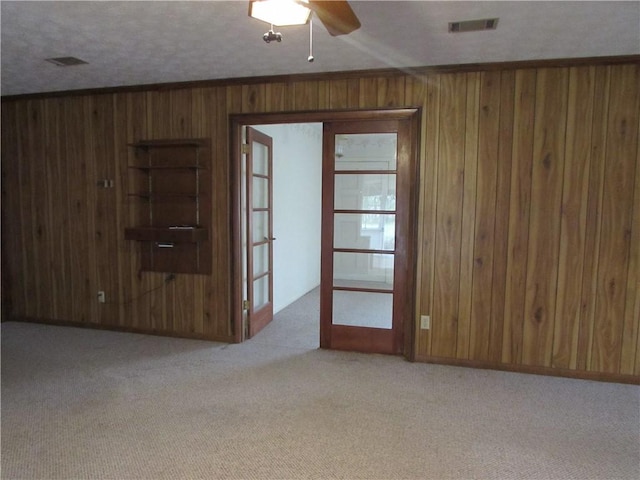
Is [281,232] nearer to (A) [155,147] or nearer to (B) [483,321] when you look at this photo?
(A) [155,147]

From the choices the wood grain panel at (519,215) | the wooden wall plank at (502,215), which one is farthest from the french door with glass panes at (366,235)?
the wood grain panel at (519,215)

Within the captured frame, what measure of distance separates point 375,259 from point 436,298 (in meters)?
0.62

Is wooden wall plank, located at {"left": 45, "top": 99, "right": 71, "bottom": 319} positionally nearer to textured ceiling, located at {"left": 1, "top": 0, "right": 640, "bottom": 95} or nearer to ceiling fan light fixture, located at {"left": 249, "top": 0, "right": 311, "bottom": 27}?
textured ceiling, located at {"left": 1, "top": 0, "right": 640, "bottom": 95}

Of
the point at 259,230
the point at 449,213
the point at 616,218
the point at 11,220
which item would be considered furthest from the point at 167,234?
the point at 616,218

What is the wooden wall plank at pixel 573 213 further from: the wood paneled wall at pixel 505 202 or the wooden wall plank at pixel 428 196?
the wooden wall plank at pixel 428 196

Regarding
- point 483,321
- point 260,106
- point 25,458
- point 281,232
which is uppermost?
point 260,106

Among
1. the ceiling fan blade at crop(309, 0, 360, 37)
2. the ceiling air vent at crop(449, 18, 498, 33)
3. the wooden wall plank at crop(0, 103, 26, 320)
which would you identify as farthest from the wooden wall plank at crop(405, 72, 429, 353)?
the wooden wall plank at crop(0, 103, 26, 320)

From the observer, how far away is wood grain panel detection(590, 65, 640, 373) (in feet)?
9.89

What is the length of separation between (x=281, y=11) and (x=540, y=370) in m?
3.21

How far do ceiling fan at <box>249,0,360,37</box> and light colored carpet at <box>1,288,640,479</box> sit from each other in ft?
7.02

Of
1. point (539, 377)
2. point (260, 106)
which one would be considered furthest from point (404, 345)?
point (260, 106)

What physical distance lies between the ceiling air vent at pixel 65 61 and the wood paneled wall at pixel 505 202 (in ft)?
2.45

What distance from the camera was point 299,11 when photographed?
167 cm

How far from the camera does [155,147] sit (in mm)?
3998
